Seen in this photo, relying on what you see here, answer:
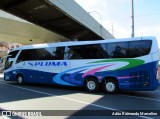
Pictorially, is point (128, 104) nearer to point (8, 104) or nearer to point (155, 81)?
point (155, 81)

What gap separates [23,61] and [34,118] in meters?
11.1

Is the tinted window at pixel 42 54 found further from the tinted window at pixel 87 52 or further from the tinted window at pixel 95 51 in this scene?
the tinted window at pixel 95 51

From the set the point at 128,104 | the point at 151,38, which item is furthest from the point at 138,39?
the point at 128,104

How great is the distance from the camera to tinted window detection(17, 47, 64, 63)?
648 inches

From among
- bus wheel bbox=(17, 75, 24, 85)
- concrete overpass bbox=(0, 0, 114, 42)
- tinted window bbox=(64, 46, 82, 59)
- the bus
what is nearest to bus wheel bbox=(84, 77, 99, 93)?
the bus

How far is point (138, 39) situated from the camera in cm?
1337

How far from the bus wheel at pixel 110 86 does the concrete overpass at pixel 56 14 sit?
6.06 meters

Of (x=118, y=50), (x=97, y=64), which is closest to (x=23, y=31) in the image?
(x=97, y=64)

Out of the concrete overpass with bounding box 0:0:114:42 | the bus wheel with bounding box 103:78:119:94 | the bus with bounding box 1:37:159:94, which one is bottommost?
the bus wheel with bounding box 103:78:119:94

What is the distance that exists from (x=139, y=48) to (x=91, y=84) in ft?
11.1

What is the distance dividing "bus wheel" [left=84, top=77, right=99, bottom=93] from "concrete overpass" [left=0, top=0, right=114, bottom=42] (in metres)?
5.39

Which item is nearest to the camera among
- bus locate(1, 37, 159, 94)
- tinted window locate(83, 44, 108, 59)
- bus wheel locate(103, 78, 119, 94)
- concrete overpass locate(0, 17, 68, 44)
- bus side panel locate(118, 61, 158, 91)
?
bus side panel locate(118, 61, 158, 91)

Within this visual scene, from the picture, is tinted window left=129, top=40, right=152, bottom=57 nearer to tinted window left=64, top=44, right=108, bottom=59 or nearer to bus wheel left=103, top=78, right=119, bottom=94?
tinted window left=64, top=44, right=108, bottom=59

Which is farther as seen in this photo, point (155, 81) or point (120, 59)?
point (120, 59)
